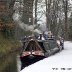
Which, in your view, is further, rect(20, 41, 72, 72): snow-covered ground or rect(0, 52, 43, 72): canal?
rect(0, 52, 43, 72): canal

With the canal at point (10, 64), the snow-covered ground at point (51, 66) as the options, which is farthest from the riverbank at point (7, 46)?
the snow-covered ground at point (51, 66)

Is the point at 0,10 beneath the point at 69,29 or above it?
above

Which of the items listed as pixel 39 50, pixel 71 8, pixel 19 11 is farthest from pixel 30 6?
pixel 39 50

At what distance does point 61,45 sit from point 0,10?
5715mm

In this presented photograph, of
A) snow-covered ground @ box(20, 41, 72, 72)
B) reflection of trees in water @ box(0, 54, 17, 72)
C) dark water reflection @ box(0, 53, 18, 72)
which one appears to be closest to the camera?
snow-covered ground @ box(20, 41, 72, 72)

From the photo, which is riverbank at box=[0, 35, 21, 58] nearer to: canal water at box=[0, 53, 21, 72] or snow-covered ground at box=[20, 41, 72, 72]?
canal water at box=[0, 53, 21, 72]

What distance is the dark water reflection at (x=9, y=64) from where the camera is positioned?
23989 mm

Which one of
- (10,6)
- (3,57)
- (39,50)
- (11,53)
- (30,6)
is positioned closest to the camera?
(39,50)

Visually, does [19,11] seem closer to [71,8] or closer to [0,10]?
[0,10]

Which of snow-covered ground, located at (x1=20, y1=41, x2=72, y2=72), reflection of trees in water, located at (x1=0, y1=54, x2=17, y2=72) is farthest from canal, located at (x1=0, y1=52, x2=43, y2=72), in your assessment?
snow-covered ground, located at (x1=20, y1=41, x2=72, y2=72)

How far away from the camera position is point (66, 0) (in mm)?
47875

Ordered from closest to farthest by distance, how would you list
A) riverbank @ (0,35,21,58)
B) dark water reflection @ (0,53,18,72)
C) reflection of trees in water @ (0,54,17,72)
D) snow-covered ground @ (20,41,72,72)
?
snow-covered ground @ (20,41,72,72) < reflection of trees in water @ (0,54,17,72) < dark water reflection @ (0,53,18,72) < riverbank @ (0,35,21,58)

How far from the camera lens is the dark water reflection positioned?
2399cm

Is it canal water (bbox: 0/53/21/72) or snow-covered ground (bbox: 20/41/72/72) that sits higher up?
snow-covered ground (bbox: 20/41/72/72)
